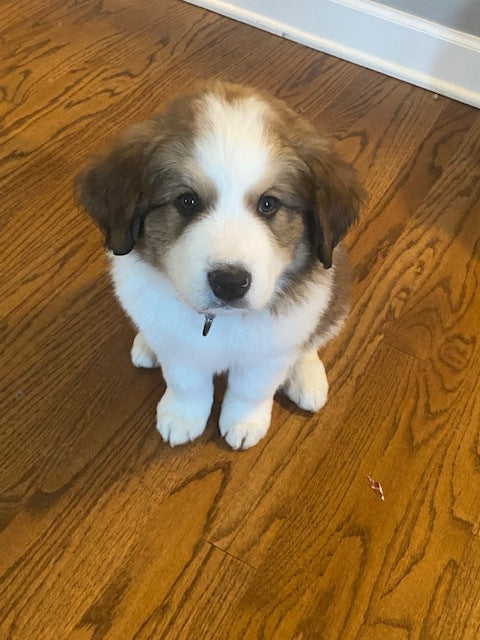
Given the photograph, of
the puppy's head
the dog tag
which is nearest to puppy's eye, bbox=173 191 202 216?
the puppy's head

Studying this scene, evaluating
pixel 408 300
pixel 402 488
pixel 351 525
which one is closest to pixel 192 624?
pixel 351 525

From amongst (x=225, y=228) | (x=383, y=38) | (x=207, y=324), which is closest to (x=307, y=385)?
(x=207, y=324)

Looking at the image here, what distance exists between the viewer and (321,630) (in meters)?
1.52

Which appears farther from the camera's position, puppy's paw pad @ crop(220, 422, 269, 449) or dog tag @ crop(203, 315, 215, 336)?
puppy's paw pad @ crop(220, 422, 269, 449)

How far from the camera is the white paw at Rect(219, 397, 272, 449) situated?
1.74 m

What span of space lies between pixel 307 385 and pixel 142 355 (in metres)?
0.44

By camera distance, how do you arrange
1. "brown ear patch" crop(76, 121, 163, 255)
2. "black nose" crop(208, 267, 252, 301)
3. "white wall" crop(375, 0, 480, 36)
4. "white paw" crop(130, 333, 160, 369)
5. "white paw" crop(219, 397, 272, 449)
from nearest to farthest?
"black nose" crop(208, 267, 252, 301) < "brown ear patch" crop(76, 121, 163, 255) < "white paw" crop(219, 397, 272, 449) < "white paw" crop(130, 333, 160, 369) < "white wall" crop(375, 0, 480, 36)

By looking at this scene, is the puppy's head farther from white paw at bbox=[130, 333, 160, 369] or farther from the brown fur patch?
white paw at bbox=[130, 333, 160, 369]

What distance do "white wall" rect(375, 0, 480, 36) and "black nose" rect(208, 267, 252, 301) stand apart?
2.01 metres

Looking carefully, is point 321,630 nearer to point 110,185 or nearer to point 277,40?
point 110,185

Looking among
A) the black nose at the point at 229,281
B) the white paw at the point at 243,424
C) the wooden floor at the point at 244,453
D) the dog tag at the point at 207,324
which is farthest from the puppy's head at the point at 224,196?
the wooden floor at the point at 244,453

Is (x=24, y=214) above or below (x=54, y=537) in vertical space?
above

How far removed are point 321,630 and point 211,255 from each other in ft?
2.81

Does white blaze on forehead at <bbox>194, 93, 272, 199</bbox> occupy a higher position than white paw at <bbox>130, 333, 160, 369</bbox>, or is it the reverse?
white blaze on forehead at <bbox>194, 93, 272, 199</bbox>
